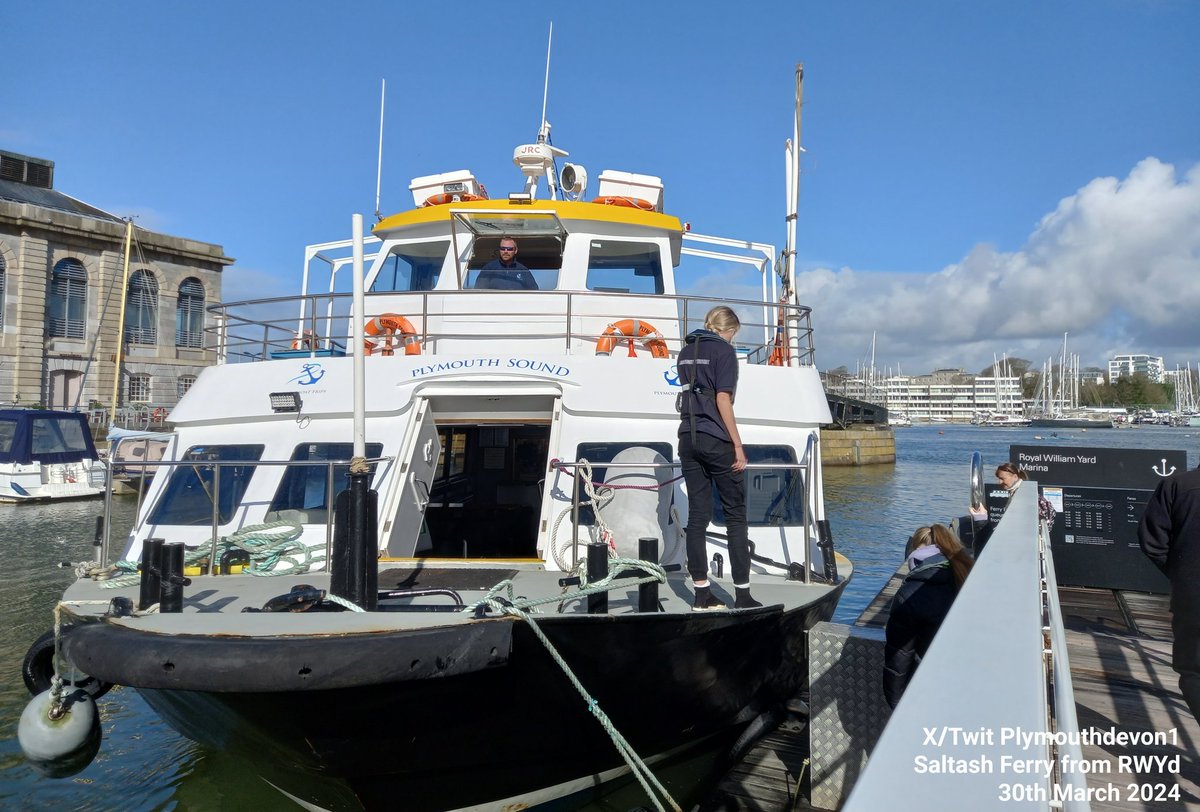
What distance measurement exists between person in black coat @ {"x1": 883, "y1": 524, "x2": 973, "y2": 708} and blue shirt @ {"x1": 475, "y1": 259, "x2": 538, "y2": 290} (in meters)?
4.86

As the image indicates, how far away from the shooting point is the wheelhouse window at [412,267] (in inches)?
339

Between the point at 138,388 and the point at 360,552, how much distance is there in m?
44.5

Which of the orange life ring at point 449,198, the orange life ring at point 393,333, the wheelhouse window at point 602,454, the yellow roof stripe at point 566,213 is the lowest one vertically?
the wheelhouse window at point 602,454

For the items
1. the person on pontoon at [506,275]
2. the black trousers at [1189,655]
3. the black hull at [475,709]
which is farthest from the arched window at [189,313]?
the black trousers at [1189,655]

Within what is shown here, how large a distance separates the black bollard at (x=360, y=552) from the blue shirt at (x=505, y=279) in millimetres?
4346

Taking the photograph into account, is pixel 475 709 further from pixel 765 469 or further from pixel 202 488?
pixel 202 488

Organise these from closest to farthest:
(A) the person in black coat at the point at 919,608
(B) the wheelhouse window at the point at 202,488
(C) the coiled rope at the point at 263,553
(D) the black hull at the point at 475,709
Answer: (D) the black hull at the point at 475,709, (A) the person in black coat at the point at 919,608, (C) the coiled rope at the point at 263,553, (B) the wheelhouse window at the point at 202,488

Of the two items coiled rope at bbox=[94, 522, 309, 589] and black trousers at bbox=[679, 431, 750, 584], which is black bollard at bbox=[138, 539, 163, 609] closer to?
coiled rope at bbox=[94, 522, 309, 589]

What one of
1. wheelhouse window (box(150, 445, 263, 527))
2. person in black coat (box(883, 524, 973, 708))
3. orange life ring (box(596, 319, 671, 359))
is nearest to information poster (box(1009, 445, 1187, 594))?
orange life ring (box(596, 319, 671, 359))

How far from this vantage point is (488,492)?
10.0 metres

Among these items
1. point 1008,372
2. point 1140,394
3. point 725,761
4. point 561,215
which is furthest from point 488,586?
point 1008,372

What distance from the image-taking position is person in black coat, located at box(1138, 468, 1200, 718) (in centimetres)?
358

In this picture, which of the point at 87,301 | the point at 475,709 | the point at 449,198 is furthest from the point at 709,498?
the point at 87,301

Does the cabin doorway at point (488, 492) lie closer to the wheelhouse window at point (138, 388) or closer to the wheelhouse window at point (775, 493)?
the wheelhouse window at point (775, 493)
